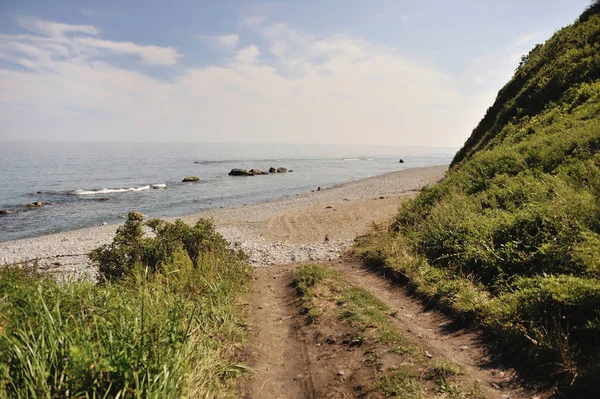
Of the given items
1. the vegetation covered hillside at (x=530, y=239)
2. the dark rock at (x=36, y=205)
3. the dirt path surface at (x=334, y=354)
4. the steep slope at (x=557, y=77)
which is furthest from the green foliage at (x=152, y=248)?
the dark rock at (x=36, y=205)

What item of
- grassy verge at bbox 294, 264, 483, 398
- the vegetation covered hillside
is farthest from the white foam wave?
grassy verge at bbox 294, 264, 483, 398

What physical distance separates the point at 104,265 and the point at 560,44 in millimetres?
27733

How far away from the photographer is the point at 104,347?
4215mm

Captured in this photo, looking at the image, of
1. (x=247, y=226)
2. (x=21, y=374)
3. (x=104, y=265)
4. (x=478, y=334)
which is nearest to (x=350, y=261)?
(x=478, y=334)

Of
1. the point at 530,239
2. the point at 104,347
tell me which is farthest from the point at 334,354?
the point at 530,239

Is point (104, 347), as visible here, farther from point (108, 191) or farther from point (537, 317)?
point (108, 191)

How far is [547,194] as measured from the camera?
8.91 metres

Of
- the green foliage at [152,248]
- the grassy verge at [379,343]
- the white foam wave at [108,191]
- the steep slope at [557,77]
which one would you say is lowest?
the white foam wave at [108,191]

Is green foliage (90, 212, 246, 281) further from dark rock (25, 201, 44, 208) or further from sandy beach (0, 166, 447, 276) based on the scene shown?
dark rock (25, 201, 44, 208)

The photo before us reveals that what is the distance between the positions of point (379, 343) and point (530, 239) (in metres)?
4.26

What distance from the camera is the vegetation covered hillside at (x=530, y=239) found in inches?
189

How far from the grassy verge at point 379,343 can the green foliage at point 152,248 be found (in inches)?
129

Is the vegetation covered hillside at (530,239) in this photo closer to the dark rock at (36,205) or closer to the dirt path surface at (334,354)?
the dirt path surface at (334,354)

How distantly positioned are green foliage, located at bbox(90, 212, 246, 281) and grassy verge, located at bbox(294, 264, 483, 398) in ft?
10.7
